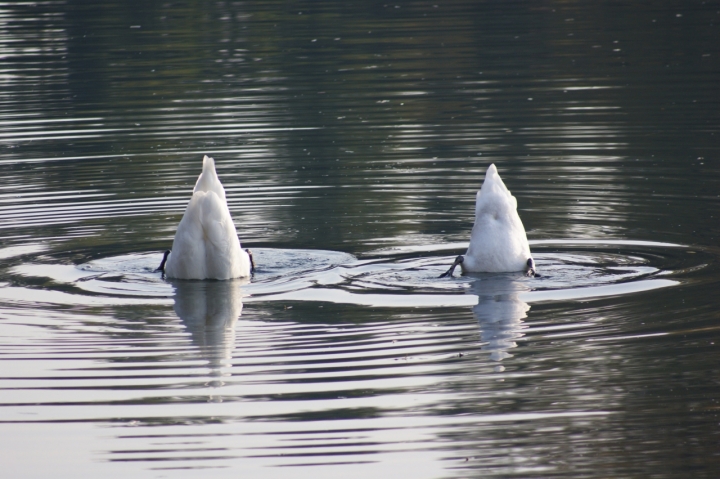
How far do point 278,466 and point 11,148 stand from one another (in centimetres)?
1431

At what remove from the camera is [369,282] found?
11.0 m

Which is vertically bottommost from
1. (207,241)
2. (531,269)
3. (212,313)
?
(212,313)

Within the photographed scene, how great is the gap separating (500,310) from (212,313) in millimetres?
2476

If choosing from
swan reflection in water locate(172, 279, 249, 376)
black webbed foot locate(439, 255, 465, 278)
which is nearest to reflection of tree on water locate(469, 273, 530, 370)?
black webbed foot locate(439, 255, 465, 278)

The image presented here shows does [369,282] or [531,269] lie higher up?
[531,269]

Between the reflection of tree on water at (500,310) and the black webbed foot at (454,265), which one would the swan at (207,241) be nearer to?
the black webbed foot at (454,265)

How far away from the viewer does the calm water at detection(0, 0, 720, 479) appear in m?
7.25

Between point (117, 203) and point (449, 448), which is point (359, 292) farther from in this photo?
point (117, 203)

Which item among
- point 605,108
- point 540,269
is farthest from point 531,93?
point 540,269

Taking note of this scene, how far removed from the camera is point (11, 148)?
19.8 meters

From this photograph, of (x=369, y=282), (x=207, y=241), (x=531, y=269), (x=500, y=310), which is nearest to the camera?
(x=500, y=310)

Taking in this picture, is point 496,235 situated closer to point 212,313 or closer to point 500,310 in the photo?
point 500,310

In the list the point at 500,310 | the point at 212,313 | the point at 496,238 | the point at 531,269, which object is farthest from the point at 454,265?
the point at 212,313

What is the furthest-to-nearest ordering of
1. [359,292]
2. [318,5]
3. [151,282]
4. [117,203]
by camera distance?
[318,5]
[117,203]
[151,282]
[359,292]
